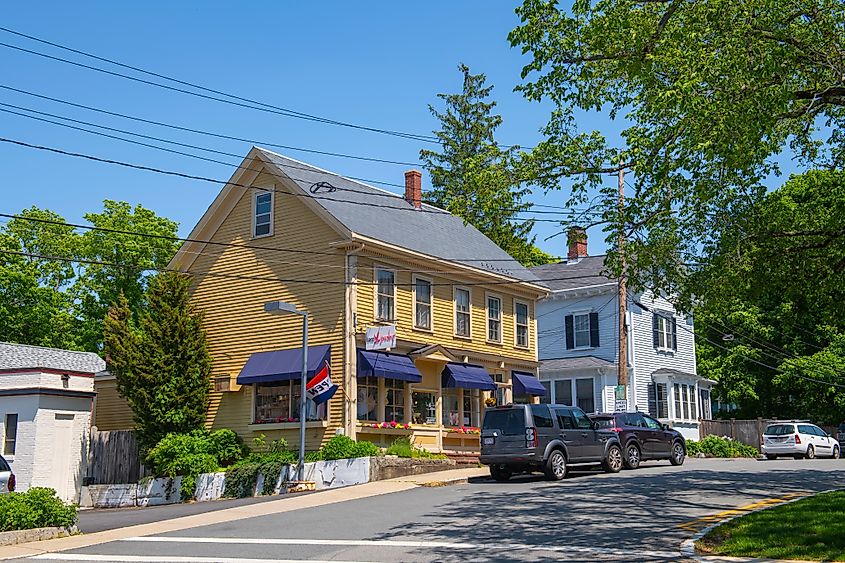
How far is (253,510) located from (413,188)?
1892 cm

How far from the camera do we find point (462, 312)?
33375 millimetres

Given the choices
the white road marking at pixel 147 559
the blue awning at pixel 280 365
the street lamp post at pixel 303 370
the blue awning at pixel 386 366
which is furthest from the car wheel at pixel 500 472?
the white road marking at pixel 147 559

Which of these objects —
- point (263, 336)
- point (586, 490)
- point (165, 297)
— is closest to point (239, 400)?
point (263, 336)

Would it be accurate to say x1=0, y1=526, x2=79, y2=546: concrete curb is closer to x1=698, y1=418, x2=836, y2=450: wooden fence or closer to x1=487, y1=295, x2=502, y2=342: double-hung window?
x1=487, y1=295, x2=502, y2=342: double-hung window

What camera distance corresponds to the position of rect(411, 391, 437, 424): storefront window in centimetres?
3112

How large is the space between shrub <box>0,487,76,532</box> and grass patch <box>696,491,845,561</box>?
11.8 meters

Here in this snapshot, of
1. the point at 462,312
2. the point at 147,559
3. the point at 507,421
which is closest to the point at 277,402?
the point at 462,312

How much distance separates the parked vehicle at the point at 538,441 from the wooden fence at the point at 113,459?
13.2 meters

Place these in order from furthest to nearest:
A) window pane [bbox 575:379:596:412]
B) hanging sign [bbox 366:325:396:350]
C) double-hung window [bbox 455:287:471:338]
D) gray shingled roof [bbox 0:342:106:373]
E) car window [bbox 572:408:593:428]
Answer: window pane [bbox 575:379:596:412]
gray shingled roof [bbox 0:342:106:373]
double-hung window [bbox 455:287:471:338]
hanging sign [bbox 366:325:396:350]
car window [bbox 572:408:593:428]

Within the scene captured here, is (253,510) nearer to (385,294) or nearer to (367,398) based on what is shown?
(367,398)

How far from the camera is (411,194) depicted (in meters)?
36.9

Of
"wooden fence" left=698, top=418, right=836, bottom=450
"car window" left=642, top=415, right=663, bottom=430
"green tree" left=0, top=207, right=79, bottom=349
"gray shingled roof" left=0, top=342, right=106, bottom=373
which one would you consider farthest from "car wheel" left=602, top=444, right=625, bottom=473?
"green tree" left=0, top=207, right=79, bottom=349

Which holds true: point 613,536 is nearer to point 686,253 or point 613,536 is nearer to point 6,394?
point 686,253

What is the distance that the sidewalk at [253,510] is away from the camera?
16375 millimetres
